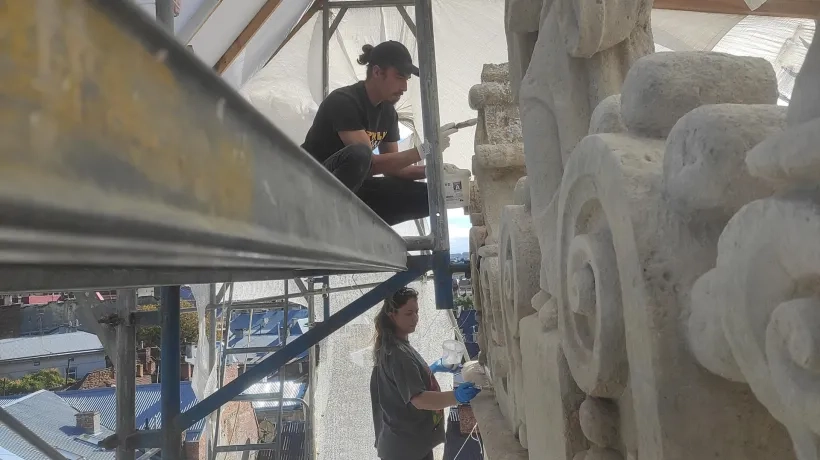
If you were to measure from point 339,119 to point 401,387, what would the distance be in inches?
39.7

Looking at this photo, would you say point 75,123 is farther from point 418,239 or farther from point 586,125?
point 418,239

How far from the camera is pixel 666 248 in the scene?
1.88ft

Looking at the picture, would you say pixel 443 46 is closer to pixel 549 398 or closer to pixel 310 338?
pixel 310 338

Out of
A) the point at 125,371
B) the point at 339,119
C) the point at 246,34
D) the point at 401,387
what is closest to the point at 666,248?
the point at 339,119

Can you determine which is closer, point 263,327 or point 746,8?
point 746,8

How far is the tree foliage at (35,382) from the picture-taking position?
Result: 6.28 meters

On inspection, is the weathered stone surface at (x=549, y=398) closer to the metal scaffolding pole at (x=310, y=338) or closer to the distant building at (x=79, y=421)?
the metal scaffolding pole at (x=310, y=338)

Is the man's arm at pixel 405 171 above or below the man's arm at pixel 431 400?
above

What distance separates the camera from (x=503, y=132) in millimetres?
1974

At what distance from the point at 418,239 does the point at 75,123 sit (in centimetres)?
203

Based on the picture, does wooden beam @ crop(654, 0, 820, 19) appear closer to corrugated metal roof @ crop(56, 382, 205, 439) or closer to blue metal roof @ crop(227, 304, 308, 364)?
corrugated metal roof @ crop(56, 382, 205, 439)

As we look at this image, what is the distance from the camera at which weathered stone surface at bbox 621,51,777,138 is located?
2.18 feet

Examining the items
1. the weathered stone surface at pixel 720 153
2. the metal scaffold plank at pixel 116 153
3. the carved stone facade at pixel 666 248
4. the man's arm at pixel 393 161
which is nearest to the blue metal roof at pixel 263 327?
the man's arm at pixel 393 161

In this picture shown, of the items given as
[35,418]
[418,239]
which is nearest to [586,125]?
Result: [418,239]
